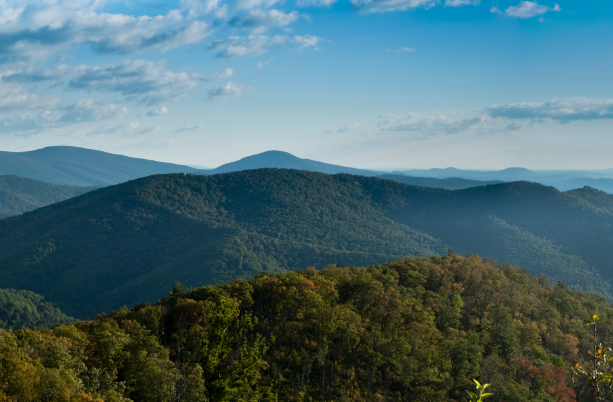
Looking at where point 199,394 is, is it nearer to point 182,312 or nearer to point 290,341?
point 182,312

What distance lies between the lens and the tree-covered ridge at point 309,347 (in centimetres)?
3916

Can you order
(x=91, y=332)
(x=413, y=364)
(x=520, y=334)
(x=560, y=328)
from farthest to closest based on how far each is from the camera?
1. (x=560, y=328)
2. (x=520, y=334)
3. (x=413, y=364)
4. (x=91, y=332)

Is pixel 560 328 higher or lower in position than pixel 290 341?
lower

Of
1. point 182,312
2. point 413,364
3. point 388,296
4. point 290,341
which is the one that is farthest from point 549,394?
point 182,312

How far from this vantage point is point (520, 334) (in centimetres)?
8338

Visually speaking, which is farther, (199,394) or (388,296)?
(388,296)

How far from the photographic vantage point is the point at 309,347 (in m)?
63.6

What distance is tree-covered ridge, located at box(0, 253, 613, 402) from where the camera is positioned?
39156 mm

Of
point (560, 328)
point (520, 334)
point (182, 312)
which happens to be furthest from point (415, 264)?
point (182, 312)

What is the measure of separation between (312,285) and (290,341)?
10.7 m

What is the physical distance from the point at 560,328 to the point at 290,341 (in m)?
67.9

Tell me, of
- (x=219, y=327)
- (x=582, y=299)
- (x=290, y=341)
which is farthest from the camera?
(x=582, y=299)

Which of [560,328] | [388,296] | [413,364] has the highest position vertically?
[388,296]

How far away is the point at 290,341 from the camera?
65625 millimetres
